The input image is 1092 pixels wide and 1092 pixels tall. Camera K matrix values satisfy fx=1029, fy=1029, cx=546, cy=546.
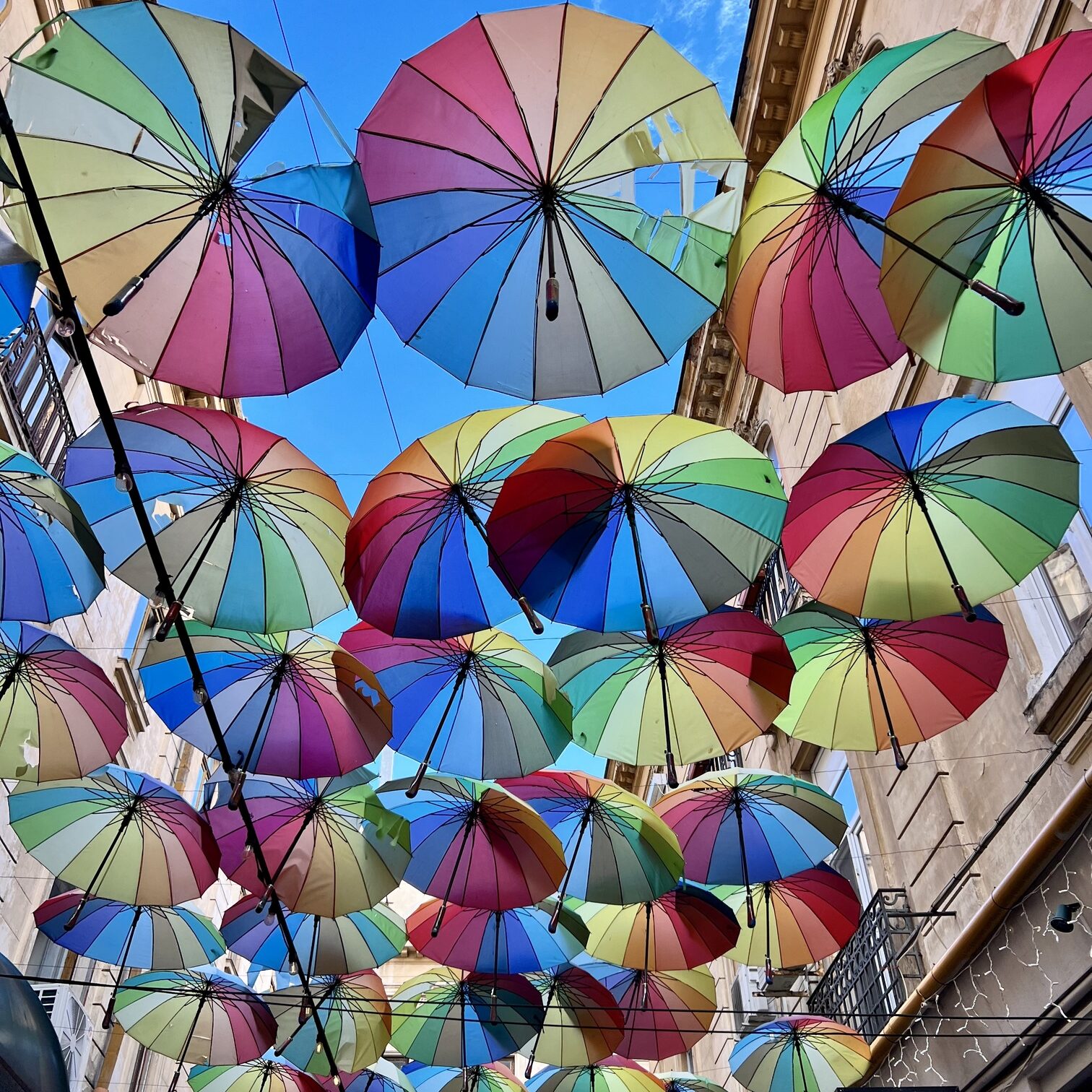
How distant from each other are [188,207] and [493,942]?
8.44 meters

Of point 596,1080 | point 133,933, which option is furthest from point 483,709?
point 596,1080

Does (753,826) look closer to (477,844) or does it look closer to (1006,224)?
(477,844)

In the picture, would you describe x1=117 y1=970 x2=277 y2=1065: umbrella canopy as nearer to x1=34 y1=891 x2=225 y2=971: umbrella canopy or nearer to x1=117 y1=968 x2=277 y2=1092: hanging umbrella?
x1=117 y1=968 x2=277 y2=1092: hanging umbrella

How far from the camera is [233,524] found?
A: 7.80 meters

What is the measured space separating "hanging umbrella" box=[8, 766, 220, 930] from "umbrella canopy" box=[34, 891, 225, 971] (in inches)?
33.8

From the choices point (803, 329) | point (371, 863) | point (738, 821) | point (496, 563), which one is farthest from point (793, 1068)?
point (803, 329)

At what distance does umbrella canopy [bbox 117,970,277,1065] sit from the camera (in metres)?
12.0

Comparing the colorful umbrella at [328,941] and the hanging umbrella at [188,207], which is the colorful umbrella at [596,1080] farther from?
the hanging umbrella at [188,207]

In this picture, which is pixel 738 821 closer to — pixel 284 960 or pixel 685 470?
pixel 685 470

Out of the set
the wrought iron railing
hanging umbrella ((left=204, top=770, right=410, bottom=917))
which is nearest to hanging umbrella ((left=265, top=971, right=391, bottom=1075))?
hanging umbrella ((left=204, top=770, right=410, bottom=917))

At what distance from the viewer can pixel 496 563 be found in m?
7.60

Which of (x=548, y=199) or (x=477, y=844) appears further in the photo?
(x=477, y=844)

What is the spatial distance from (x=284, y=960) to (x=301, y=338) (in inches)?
325

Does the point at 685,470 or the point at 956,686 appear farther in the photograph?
the point at 956,686
